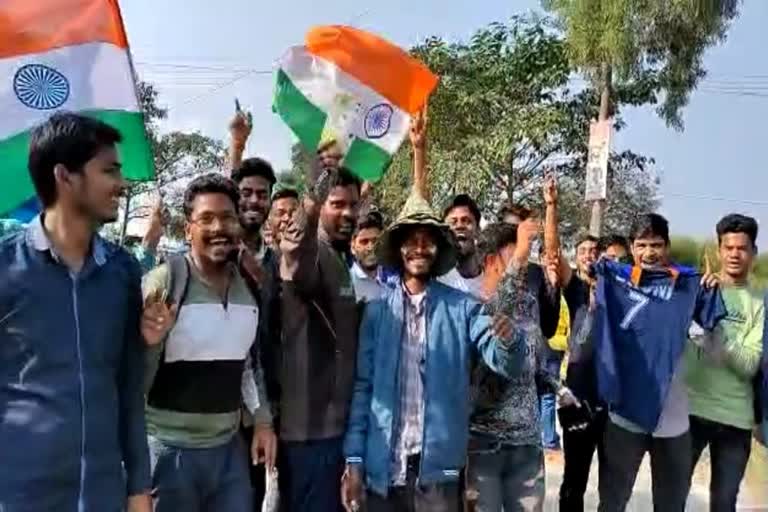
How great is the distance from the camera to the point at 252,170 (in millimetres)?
4324

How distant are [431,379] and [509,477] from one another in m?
0.83

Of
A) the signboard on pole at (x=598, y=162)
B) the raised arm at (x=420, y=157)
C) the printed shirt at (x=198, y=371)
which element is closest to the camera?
the printed shirt at (x=198, y=371)

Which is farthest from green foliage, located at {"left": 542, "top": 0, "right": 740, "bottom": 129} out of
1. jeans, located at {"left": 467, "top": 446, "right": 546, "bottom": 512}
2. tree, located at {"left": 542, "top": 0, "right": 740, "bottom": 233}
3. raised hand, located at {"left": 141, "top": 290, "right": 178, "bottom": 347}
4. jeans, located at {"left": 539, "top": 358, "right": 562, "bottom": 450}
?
raised hand, located at {"left": 141, "top": 290, "right": 178, "bottom": 347}

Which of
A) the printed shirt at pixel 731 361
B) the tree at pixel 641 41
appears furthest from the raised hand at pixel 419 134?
the tree at pixel 641 41

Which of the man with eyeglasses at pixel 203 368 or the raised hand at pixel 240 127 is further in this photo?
the raised hand at pixel 240 127

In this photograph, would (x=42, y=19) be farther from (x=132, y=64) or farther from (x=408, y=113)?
(x=408, y=113)

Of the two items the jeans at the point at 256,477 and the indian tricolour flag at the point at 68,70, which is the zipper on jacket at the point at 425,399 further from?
the indian tricolour flag at the point at 68,70

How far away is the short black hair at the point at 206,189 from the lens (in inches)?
135

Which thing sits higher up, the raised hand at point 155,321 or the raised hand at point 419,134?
the raised hand at point 419,134

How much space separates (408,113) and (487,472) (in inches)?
92.1

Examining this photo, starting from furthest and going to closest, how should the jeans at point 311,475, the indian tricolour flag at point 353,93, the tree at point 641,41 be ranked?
the tree at point 641,41 < the indian tricolour flag at point 353,93 < the jeans at point 311,475

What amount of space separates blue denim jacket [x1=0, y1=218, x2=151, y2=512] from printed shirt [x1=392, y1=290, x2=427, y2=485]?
119 centimetres

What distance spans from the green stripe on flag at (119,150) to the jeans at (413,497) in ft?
5.84

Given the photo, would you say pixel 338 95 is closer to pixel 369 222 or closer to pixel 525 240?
pixel 369 222
